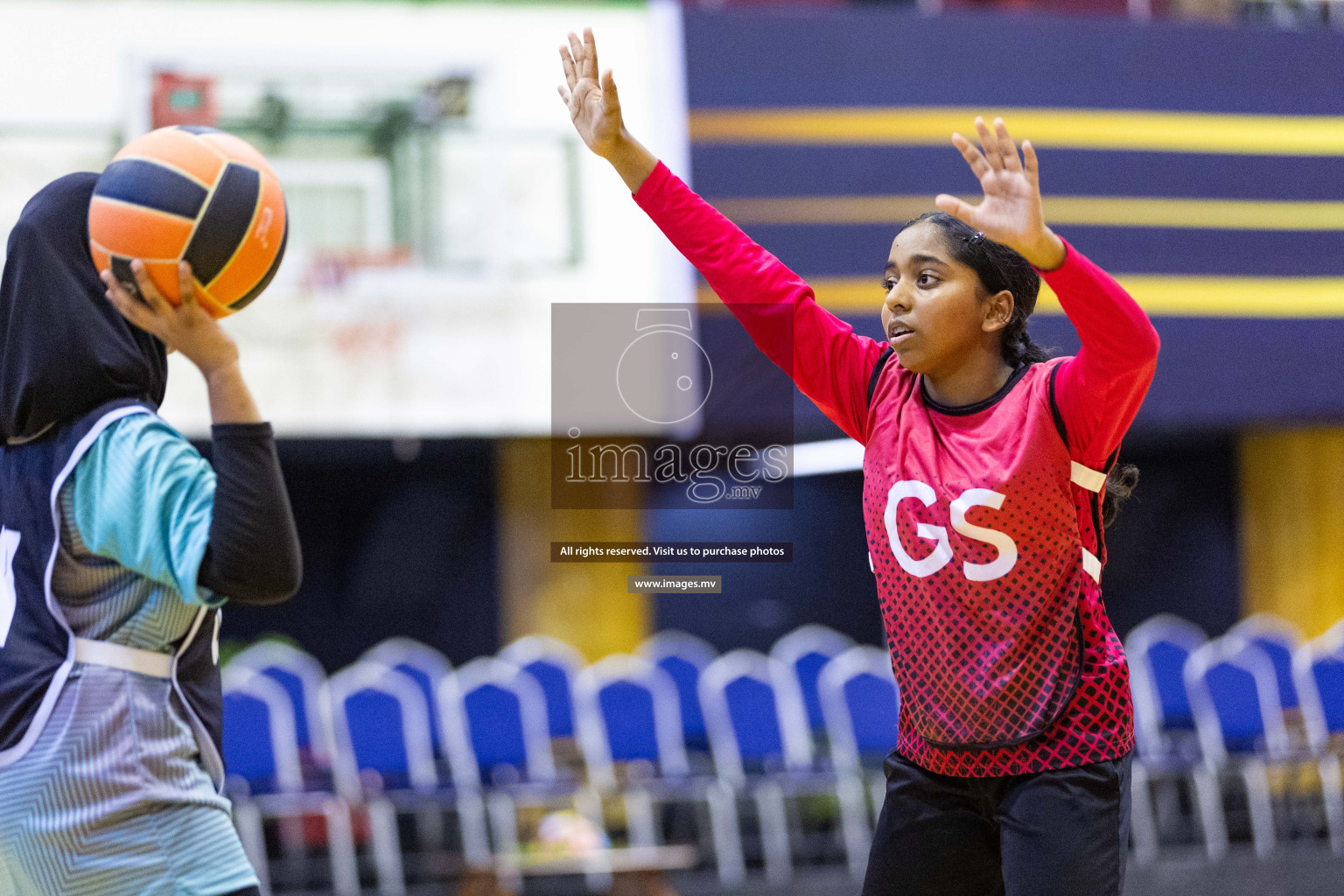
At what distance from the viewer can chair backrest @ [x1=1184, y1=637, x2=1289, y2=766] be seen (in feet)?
25.0

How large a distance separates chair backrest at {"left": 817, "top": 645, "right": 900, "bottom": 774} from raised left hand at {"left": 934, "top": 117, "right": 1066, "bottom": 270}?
5.17 meters

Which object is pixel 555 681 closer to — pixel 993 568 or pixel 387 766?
pixel 387 766

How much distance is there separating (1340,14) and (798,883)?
21.7 feet

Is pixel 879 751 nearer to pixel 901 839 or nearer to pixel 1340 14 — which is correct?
pixel 901 839

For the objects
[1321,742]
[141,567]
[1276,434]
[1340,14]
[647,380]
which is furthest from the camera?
[1276,434]

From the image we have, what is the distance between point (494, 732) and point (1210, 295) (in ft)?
16.9

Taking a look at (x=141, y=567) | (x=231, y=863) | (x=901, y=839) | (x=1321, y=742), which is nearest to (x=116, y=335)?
(x=141, y=567)

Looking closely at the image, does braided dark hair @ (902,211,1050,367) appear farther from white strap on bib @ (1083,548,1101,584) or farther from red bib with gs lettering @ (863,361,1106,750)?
white strap on bib @ (1083,548,1101,584)

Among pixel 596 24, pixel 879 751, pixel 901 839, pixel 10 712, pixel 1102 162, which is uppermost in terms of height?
pixel 596 24

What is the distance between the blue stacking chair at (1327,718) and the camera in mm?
7488

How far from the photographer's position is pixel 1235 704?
7660 millimetres

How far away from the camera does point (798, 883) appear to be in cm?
672

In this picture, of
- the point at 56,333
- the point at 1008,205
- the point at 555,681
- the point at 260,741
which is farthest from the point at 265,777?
the point at 1008,205

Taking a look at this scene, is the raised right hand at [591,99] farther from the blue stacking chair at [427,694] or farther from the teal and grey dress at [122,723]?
the blue stacking chair at [427,694]
